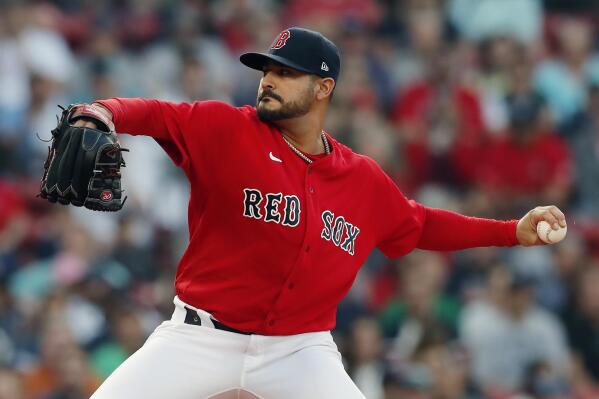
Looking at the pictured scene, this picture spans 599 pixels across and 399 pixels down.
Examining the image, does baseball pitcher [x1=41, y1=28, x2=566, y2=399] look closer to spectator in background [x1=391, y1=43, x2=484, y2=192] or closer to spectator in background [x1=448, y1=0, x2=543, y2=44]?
spectator in background [x1=391, y1=43, x2=484, y2=192]

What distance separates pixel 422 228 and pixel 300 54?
1.04m

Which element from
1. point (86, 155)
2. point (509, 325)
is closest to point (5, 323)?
point (509, 325)

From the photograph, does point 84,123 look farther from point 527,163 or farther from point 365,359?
point 527,163

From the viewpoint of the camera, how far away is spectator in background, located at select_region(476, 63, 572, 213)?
10.0 m

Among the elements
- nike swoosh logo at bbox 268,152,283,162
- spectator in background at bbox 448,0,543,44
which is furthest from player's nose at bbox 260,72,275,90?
spectator in background at bbox 448,0,543,44

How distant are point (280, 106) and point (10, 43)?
5857 millimetres

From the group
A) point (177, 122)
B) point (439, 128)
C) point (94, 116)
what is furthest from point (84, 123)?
point (439, 128)

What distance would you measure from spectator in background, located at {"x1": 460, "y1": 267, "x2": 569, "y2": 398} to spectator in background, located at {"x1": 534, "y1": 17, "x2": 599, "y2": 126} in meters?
2.26

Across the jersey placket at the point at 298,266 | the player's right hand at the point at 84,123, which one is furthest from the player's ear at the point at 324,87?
the player's right hand at the point at 84,123

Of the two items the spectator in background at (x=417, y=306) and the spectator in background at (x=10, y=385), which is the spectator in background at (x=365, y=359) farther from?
the spectator in background at (x=10, y=385)

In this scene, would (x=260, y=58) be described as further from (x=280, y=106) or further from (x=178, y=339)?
(x=178, y=339)

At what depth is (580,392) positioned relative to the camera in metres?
8.66

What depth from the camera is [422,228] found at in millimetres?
5371

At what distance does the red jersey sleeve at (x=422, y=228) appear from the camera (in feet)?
17.1
